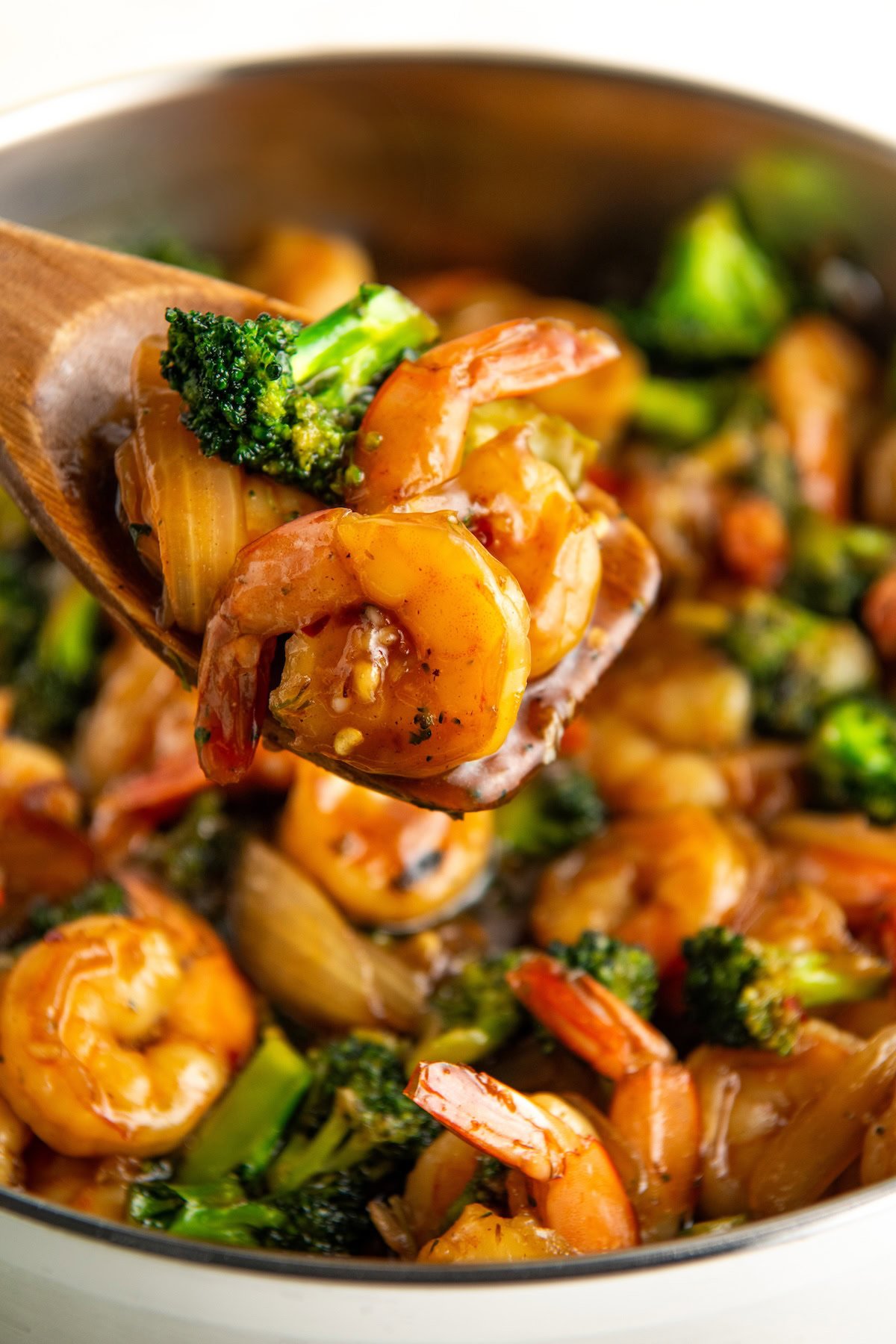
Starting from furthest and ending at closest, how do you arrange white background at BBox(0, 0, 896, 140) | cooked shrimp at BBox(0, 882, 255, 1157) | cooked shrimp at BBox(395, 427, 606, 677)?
white background at BBox(0, 0, 896, 140)
cooked shrimp at BBox(0, 882, 255, 1157)
cooked shrimp at BBox(395, 427, 606, 677)

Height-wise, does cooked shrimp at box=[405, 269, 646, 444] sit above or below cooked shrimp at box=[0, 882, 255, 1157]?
above

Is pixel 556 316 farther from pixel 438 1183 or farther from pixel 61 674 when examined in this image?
pixel 438 1183

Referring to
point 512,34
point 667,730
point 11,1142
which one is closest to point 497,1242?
point 11,1142

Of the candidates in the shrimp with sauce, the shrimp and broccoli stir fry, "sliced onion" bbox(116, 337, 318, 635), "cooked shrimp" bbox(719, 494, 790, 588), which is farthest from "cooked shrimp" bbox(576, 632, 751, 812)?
"sliced onion" bbox(116, 337, 318, 635)

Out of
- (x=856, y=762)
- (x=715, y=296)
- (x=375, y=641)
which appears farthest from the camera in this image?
(x=715, y=296)

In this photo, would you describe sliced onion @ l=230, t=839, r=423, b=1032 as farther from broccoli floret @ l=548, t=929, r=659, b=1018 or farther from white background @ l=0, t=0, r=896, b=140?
white background @ l=0, t=0, r=896, b=140
